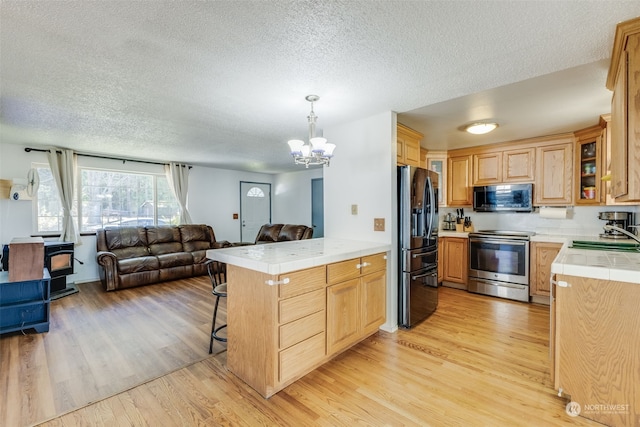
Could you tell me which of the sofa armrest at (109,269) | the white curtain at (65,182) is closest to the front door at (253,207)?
the sofa armrest at (109,269)

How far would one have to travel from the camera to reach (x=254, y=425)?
5.48ft

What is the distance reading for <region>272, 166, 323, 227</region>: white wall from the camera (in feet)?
24.2

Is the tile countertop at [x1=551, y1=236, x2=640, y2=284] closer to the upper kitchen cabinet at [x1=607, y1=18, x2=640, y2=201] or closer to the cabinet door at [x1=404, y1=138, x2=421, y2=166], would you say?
the upper kitchen cabinet at [x1=607, y1=18, x2=640, y2=201]

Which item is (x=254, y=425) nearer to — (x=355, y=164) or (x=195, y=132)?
(x=355, y=164)

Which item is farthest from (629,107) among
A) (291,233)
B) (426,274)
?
(291,233)

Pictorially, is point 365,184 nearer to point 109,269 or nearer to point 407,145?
point 407,145

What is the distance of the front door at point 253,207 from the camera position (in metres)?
7.49

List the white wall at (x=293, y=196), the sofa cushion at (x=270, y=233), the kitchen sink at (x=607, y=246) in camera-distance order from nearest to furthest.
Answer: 1. the kitchen sink at (x=607, y=246)
2. the sofa cushion at (x=270, y=233)
3. the white wall at (x=293, y=196)

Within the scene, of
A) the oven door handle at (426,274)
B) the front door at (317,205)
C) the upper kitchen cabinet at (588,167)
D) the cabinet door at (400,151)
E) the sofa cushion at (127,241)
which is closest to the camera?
the oven door handle at (426,274)

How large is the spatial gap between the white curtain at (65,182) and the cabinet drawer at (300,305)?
15.6 feet

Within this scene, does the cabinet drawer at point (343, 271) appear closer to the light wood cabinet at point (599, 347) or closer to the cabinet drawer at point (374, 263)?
the cabinet drawer at point (374, 263)

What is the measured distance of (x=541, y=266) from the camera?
376cm

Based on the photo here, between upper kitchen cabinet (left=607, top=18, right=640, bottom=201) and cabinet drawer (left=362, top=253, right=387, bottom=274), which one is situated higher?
upper kitchen cabinet (left=607, top=18, right=640, bottom=201)

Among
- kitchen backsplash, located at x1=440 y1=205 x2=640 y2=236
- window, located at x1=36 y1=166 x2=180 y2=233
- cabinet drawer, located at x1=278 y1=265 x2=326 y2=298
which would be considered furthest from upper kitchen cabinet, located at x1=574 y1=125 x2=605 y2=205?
window, located at x1=36 y1=166 x2=180 y2=233
